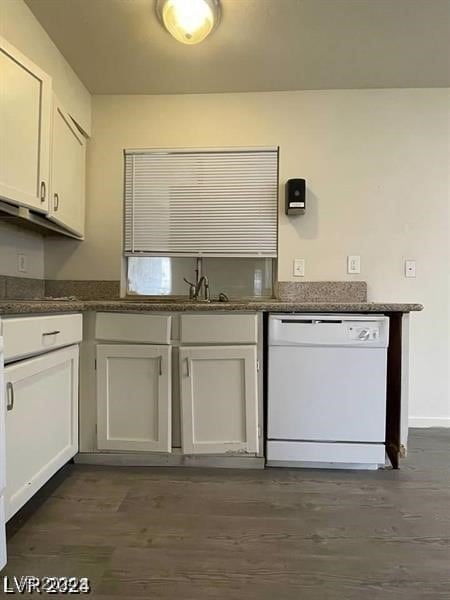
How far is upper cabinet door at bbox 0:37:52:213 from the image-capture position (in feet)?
5.36

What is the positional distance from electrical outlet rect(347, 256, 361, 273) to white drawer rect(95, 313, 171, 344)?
133cm

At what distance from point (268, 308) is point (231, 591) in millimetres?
1133

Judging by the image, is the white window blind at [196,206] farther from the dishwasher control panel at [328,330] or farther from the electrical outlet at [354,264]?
the dishwasher control panel at [328,330]

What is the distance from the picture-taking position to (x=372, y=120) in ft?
8.46

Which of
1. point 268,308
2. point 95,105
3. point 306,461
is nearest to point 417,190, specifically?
point 268,308

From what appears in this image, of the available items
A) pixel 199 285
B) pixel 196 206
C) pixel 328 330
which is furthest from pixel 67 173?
pixel 328 330

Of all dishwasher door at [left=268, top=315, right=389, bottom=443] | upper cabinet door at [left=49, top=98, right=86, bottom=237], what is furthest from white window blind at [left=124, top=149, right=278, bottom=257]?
dishwasher door at [left=268, top=315, right=389, bottom=443]

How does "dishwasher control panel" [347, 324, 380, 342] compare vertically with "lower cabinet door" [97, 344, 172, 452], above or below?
above

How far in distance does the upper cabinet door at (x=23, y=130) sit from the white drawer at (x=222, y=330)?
37.7 inches

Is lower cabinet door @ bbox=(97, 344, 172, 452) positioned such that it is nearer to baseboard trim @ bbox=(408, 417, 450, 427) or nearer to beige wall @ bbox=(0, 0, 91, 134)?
beige wall @ bbox=(0, 0, 91, 134)

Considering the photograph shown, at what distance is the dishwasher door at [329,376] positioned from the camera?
188 centimetres

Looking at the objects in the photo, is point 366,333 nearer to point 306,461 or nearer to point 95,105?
point 306,461

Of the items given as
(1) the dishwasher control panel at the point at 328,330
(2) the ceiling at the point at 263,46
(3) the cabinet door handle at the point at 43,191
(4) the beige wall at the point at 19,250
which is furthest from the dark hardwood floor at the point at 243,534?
(2) the ceiling at the point at 263,46

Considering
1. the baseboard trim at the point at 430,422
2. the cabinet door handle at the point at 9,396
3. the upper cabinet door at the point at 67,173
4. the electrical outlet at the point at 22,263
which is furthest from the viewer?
the baseboard trim at the point at 430,422
